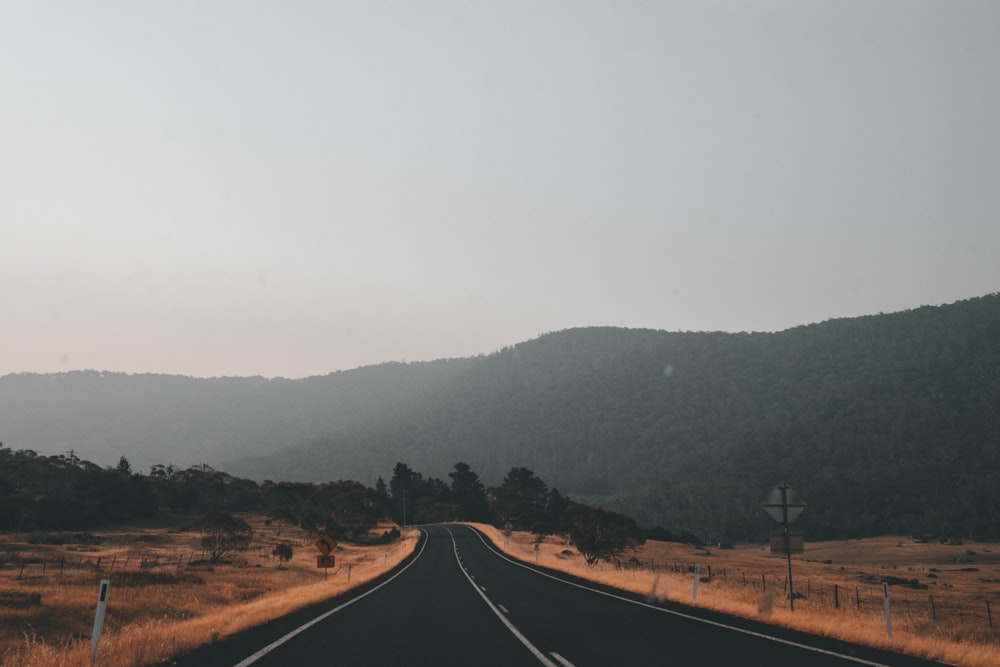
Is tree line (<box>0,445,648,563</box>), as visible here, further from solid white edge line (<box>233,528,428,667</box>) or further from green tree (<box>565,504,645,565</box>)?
solid white edge line (<box>233,528,428,667</box>)

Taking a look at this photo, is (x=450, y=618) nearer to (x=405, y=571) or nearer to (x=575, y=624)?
(x=575, y=624)

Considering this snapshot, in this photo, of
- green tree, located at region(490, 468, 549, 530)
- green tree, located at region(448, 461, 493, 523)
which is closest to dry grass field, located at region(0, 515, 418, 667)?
green tree, located at region(490, 468, 549, 530)

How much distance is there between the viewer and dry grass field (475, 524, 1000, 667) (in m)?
15.3

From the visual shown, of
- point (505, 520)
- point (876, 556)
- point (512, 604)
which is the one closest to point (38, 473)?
point (505, 520)

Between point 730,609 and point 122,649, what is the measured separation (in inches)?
565

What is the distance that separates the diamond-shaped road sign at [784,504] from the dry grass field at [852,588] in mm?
2305

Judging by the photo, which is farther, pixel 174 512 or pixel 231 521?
pixel 174 512

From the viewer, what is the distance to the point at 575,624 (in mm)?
15719

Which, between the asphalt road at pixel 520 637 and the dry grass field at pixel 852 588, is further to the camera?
the dry grass field at pixel 852 588

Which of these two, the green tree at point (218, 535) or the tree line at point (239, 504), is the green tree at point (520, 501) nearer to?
the tree line at point (239, 504)

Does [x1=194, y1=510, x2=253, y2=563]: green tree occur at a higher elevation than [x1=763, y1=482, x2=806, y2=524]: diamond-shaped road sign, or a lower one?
lower

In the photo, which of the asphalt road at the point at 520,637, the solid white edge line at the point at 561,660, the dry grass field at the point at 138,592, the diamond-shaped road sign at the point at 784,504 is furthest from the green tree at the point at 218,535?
the solid white edge line at the point at 561,660

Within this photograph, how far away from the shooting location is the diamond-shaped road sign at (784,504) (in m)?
19.5

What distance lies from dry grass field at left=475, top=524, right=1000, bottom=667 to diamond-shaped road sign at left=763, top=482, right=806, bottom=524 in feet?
7.56
